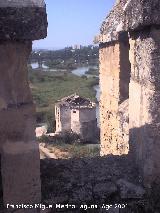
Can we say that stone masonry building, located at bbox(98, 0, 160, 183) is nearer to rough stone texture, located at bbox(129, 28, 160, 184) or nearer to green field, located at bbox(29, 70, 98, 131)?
rough stone texture, located at bbox(129, 28, 160, 184)

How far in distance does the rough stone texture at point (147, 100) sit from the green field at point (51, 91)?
18.7 meters

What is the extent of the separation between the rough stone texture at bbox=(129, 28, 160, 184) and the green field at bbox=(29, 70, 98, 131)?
1867 centimetres

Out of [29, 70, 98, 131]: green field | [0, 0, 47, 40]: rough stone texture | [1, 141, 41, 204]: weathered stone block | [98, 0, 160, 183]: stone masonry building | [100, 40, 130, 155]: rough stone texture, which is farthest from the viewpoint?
[29, 70, 98, 131]: green field

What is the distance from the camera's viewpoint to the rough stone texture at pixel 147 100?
388 cm

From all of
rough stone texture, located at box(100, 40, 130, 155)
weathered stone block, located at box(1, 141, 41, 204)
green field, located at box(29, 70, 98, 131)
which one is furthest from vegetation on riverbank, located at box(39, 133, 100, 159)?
weathered stone block, located at box(1, 141, 41, 204)

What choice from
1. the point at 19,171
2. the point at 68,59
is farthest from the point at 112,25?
the point at 68,59

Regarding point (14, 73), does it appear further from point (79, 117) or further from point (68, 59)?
point (68, 59)

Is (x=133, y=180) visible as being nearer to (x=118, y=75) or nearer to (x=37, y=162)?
(x=37, y=162)

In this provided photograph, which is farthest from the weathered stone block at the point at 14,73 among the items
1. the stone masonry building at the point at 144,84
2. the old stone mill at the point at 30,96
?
the stone masonry building at the point at 144,84

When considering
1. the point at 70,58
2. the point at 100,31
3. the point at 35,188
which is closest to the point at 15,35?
the point at 35,188

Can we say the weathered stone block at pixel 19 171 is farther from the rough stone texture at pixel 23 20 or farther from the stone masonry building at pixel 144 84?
the stone masonry building at pixel 144 84

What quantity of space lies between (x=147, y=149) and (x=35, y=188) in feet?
3.92

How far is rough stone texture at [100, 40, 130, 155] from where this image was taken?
6002mm

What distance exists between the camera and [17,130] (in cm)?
359
